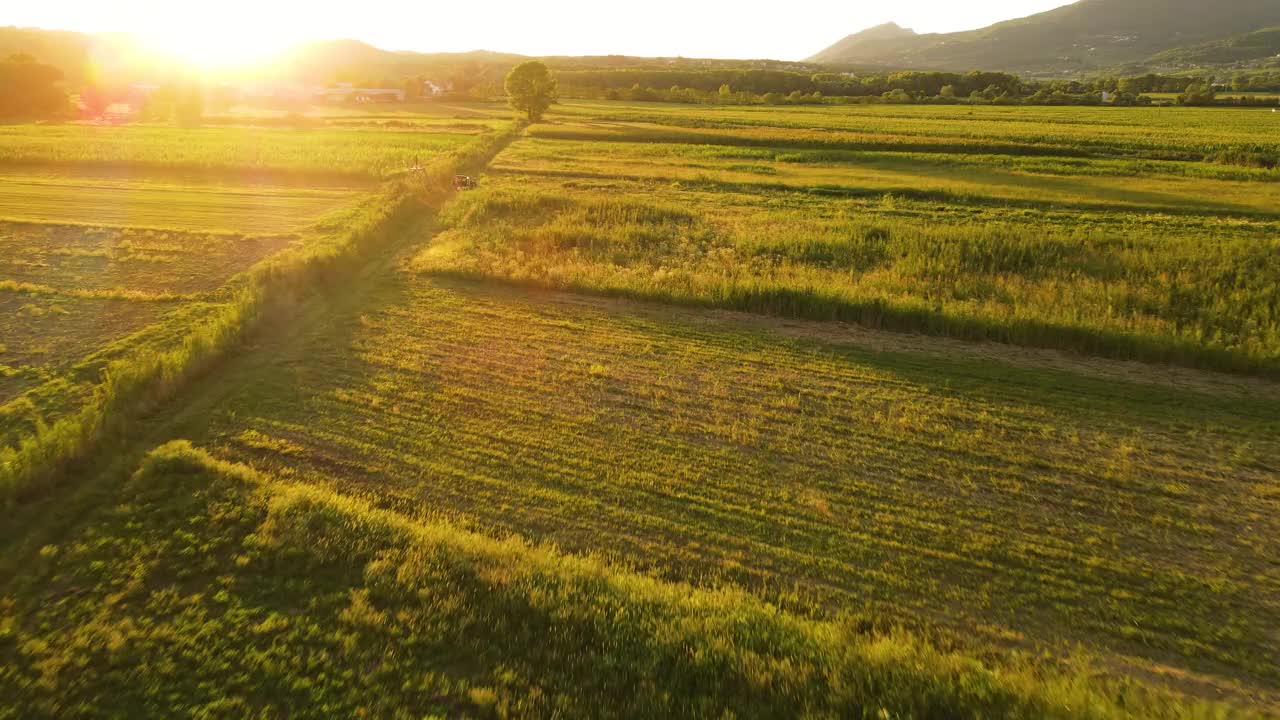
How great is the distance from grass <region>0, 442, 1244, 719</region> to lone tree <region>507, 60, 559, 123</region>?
57.3 m

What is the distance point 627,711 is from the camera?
4895 millimetres

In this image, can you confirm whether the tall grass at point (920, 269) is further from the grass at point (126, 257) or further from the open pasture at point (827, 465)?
the grass at point (126, 257)

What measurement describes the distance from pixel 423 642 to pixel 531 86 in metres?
59.7

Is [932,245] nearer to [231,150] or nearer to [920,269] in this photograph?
[920,269]

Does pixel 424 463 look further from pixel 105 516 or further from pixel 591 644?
pixel 591 644

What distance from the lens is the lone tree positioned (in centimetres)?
5672

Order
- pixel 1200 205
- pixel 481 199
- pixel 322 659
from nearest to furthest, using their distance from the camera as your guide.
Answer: pixel 322 659, pixel 1200 205, pixel 481 199

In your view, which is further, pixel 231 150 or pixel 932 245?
pixel 231 150

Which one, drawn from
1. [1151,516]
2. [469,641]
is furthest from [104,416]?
[1151,516]

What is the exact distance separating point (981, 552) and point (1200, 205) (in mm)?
26323

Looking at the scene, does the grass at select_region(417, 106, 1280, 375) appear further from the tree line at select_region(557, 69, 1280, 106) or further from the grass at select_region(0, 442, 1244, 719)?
the tree line at select_region(557, 69, 1280, 106)

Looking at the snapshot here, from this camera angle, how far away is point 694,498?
26.5 feet

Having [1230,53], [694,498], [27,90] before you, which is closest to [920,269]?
[694,498]

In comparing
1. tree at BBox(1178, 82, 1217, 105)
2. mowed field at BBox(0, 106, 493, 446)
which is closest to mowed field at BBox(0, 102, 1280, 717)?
mowed field at BBox(0, 106, 493, 446)
